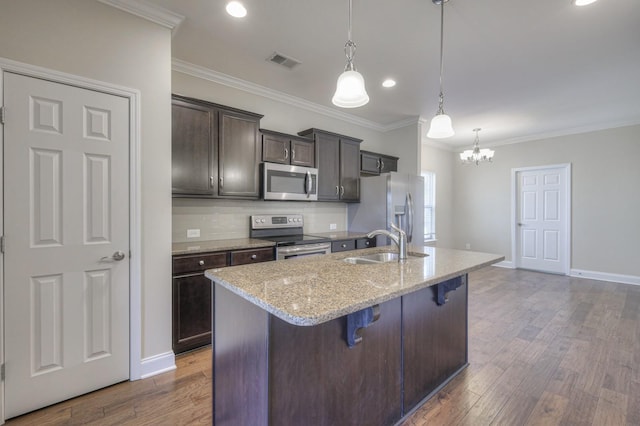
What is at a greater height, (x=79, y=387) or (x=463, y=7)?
(x=463, y=7)

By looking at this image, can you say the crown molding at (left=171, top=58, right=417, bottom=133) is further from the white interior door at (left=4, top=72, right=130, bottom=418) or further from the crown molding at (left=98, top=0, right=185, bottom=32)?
the white interior door at (left=4, top=72, right=130, bottom=418)

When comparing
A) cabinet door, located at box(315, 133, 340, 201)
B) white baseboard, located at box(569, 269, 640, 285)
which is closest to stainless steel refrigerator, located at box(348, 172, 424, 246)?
cabinet door, located at box(315, 133, 340, 201)

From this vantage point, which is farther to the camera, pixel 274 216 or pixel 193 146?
pixel 274 216

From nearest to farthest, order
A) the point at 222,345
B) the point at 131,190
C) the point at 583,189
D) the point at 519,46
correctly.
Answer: the point at 222,345 < the point at 131,190 < the point at 519,46 < the point at 583,189

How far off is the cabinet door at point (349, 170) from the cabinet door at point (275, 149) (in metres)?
0.98

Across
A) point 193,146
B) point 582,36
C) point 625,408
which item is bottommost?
point 625,408

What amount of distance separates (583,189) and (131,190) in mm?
7020

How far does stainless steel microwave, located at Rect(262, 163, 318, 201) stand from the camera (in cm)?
334

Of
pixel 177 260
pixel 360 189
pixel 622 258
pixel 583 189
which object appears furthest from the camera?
pixel 583 189

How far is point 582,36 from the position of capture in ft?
8.18

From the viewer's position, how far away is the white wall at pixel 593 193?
4840 millimetres

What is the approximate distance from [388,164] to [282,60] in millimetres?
2625

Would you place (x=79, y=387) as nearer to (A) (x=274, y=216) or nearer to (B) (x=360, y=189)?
(A) (x=274, y=216)

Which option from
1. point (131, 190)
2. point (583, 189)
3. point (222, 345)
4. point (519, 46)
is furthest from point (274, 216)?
point (583, 189)
